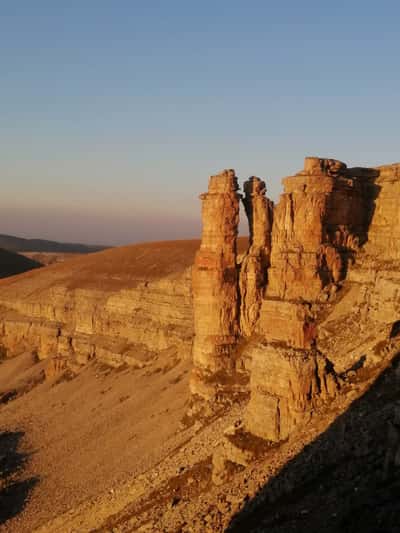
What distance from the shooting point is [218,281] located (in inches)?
1797

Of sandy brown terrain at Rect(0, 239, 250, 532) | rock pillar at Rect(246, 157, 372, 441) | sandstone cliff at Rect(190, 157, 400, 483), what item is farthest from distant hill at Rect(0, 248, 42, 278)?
rock pillar at Rect(246, 157, 372, 441)

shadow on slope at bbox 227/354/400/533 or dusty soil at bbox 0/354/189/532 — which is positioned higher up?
shadow on slope at bbox 227/354/400/533

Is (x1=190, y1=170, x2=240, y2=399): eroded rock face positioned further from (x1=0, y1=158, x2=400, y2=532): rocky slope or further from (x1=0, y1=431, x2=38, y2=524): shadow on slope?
(x1=0, y1=431, x2=38, y2=524): shadow on slope

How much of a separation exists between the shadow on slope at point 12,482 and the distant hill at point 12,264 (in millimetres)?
104996

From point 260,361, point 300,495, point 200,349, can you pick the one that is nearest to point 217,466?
point 260,361

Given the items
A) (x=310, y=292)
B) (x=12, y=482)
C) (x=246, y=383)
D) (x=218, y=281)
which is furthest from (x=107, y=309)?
(x=310, y=292)

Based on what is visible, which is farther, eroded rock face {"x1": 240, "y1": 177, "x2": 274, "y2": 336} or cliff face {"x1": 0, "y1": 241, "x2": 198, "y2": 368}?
cliff face {"x1": 0, "y1": 241, "x2": 198, "y2": 368}

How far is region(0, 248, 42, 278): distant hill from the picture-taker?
6148 inches

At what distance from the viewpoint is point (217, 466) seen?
29547mm

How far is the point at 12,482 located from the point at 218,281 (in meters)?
22.0

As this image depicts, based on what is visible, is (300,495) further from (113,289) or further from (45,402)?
(113,289)

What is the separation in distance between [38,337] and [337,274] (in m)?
52.7

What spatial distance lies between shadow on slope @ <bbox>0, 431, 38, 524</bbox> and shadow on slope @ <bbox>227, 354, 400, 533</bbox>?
2442 centimetres

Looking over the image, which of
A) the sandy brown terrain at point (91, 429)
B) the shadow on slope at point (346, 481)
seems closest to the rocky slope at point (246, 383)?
the shadow on slope at point (346, 481)
